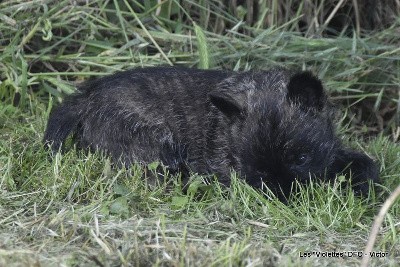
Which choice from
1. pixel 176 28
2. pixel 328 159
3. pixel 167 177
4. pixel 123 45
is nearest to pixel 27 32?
pixel 123 45

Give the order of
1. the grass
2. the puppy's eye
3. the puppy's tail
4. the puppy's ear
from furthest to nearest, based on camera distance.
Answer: the puppy's tail
the puppy's ear
the puppy's eye
the grass

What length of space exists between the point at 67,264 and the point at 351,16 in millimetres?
5195

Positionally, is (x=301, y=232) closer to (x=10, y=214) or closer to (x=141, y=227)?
(x=141, y=227)

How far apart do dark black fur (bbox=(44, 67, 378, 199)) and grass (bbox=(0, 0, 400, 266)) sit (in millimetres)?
204

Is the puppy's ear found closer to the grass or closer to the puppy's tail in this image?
the grass

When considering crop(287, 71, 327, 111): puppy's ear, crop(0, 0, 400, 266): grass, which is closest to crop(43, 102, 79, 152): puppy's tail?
crop(0, 0, 400, 266): grass

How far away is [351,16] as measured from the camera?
8656 mm

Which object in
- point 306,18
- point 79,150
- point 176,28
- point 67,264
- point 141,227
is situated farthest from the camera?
point 306,18

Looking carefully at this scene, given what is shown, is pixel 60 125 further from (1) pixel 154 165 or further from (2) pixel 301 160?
(2) pixel 301 160

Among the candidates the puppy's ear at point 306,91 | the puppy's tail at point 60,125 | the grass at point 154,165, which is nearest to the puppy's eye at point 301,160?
the grass at point 154,165

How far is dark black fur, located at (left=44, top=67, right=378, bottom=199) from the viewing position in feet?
18.5

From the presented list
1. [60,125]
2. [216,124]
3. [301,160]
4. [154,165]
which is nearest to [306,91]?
[301,160]

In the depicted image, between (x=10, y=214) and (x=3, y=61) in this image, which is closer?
(x=10, y=214)

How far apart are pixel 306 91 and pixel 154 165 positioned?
3.70 feet
